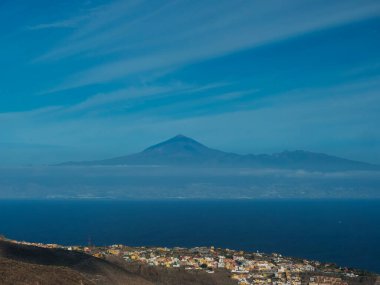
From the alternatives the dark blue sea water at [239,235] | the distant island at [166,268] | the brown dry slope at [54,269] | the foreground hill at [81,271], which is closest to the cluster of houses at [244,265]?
the distant island at [166,268]

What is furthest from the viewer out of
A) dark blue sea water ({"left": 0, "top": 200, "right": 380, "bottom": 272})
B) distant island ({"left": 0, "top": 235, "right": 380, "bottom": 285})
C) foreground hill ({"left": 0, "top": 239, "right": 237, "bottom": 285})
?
dark blue sea water ({"left": 0, "top": 200, "right": 380, "bottom": 272})

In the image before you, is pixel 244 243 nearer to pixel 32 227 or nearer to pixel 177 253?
pixel 177 253

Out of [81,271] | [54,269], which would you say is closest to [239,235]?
[81,271]

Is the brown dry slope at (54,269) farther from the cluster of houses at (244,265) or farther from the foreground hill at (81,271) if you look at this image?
the cluster of houses at (244,265)

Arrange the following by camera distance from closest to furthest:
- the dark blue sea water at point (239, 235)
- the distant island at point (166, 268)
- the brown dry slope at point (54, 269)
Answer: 1. the brown dry slope at point (54, 269)
2. the distant island at point (166, 268)
3. the dark blue sea water at point (239, 235)

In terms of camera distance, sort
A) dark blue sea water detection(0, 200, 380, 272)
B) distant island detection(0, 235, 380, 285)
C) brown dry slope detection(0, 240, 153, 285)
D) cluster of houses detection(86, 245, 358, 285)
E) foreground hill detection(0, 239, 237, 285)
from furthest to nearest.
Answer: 1. dark blue sea water detection(0, 200, 380, 272)
2. cluster of houses detection(86, 245, 358, 285)
3. distant island detection(0, 235, 380, 285)
4. foreground hill detection(0, 239, 237, 285)
5. brown dry slope detection(0, 240, 153, 285)

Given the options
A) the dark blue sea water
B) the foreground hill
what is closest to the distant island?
the foreground hill

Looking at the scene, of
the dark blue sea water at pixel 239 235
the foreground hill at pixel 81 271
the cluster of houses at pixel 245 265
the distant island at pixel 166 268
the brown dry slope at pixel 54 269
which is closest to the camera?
the brown dry slope at pixel 54 269

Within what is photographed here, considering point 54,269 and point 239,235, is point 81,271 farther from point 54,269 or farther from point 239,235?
point 239,235

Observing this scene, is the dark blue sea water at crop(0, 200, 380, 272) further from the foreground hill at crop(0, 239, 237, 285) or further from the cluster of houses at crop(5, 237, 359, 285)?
the foreground hill at crop(0, 239, 237, 285)
